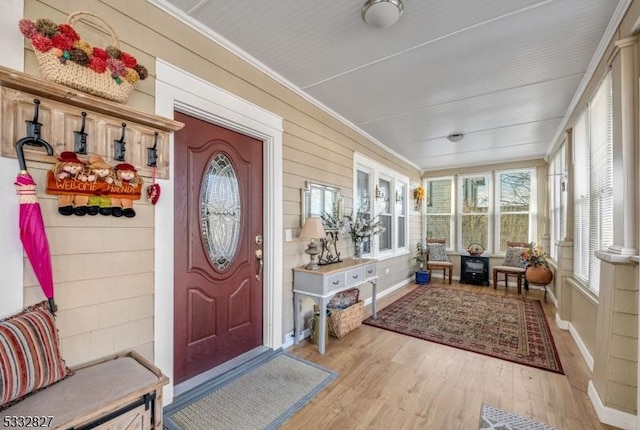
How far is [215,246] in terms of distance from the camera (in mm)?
2311

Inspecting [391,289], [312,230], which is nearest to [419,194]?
[391,289]

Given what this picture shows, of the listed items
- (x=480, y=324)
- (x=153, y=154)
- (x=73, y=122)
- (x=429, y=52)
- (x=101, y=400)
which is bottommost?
(x=480, y=324)

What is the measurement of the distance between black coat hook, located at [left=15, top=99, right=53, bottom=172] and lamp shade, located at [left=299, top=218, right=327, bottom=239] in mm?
1948

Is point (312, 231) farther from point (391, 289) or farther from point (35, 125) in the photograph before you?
point (391, 289)

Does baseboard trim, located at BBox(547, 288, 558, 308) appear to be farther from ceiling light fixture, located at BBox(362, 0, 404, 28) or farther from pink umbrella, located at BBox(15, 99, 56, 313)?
pink umbrella, located at BBox(15, 99, 56, 313)

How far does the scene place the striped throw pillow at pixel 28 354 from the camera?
1088 millimetres

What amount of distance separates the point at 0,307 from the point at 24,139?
773 mm

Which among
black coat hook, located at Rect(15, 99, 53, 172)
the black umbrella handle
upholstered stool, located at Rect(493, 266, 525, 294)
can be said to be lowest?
upholstered stool, located at Rect(493, 266, 525, 294)

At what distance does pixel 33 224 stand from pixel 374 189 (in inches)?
161

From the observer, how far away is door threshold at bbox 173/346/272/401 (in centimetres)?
206

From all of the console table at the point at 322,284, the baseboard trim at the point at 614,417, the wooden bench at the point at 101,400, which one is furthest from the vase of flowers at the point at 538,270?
the wooden bench at the point at 101,400

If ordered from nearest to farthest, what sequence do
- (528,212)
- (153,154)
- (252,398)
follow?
1. (153,154)
2. (252,398)
3. (528,212)

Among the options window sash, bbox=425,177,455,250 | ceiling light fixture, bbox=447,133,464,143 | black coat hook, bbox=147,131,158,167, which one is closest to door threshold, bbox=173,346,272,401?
black coat hook, bbox=147,131,158,167

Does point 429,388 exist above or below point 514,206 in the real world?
below
